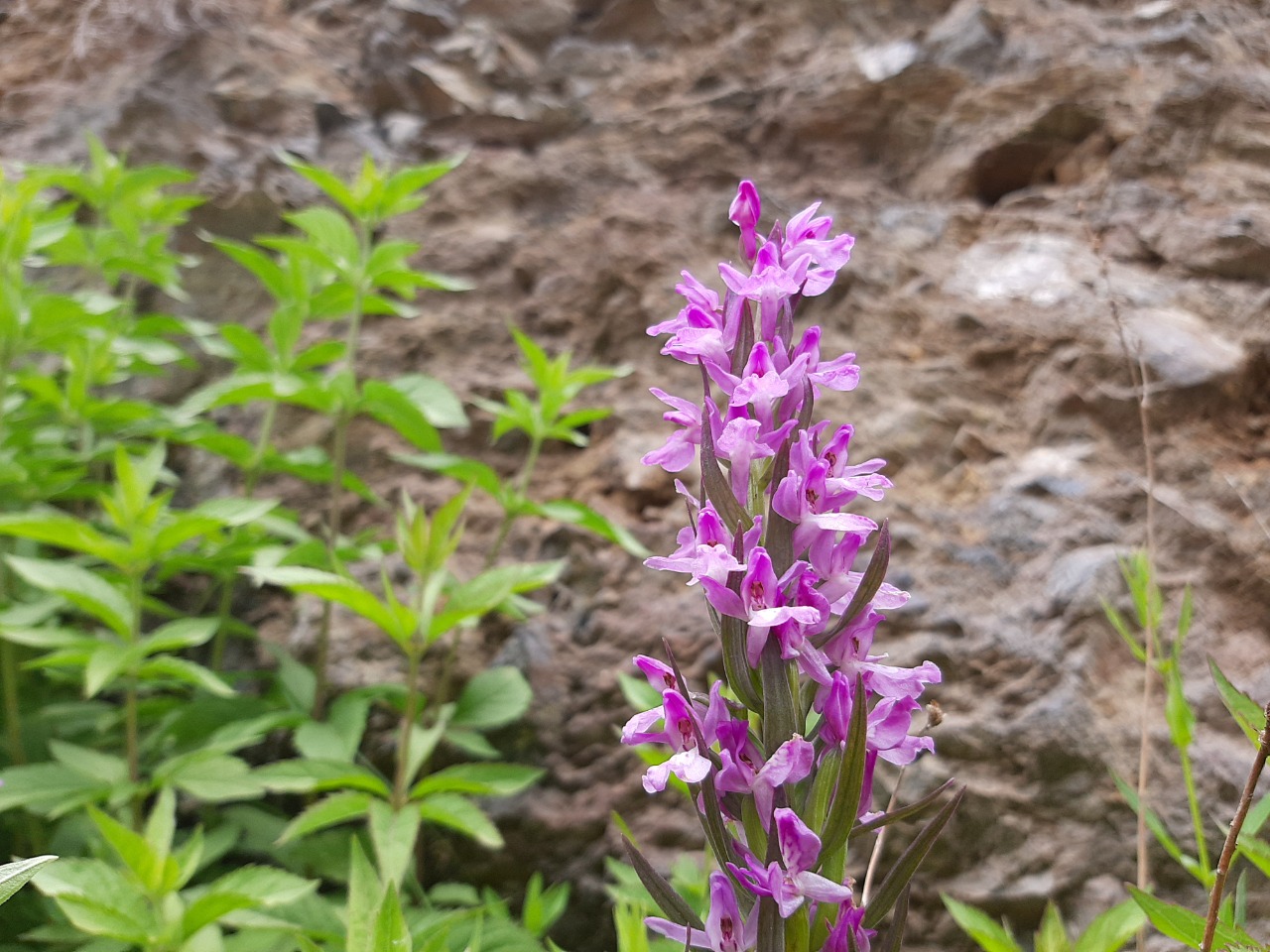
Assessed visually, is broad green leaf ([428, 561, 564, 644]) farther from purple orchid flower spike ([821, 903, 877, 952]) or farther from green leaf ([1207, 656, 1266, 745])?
green leaf ([1207, 656, 1266, 745])

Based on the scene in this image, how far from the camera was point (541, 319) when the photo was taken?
8.44ft

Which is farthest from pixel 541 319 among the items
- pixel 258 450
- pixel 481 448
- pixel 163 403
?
pixel 163 403

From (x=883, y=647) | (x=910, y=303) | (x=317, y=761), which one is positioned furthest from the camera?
(x=910, y=303)

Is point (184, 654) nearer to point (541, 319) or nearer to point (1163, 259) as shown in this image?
point (541, 319)

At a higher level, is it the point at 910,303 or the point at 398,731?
the point at 910,303

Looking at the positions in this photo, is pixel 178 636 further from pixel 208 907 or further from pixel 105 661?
pixel 208 907

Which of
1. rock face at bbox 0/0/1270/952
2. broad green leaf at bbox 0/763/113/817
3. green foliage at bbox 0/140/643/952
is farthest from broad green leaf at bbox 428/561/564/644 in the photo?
broad green leaf at bbox 0/763/113/817

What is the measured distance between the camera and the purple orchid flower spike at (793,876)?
0.72 meters

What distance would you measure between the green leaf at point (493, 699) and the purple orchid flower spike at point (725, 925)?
33.9 inches

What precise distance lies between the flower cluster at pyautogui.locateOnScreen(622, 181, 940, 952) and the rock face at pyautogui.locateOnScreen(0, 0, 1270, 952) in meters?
0.66

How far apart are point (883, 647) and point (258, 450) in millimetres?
1433

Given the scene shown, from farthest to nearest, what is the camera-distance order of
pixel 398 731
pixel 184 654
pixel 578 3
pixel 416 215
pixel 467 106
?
pixel 578 3 → pixel 467 106 → pixel 416 215 → pixel 184 654 → pixel 398 731

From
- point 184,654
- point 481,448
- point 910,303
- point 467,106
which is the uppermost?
point 467,106

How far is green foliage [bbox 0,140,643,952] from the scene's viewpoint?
4.07 ft
